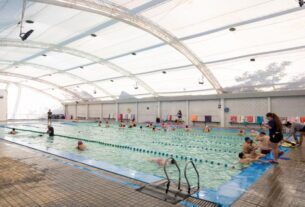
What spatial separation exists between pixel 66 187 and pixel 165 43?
12893mm

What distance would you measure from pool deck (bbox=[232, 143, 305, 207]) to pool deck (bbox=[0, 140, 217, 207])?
0.75 metres

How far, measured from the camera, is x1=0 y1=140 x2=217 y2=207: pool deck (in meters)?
3.40

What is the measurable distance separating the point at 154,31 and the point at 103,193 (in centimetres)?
1170

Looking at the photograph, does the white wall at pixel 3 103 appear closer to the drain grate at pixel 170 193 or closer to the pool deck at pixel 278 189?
the drain grate at pixel 170 193

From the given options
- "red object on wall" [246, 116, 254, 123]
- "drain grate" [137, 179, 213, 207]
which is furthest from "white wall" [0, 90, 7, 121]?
"drain grate" [137, 179, 213, 207]

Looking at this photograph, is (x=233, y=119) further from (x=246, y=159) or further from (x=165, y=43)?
(x=246, y=159)

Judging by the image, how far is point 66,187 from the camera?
4.00 meters

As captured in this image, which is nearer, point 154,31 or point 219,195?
point 219,195

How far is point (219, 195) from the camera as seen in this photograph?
3855 millimetres

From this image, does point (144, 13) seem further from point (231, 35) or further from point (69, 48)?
point (69, 48)

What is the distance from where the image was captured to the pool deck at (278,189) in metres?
3.45

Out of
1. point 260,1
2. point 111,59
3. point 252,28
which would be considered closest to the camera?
point 260,1

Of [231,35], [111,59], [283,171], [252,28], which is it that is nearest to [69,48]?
[111,59]

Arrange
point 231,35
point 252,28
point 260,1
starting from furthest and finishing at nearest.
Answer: point 231,35 < point 252,28 < point 260,1
